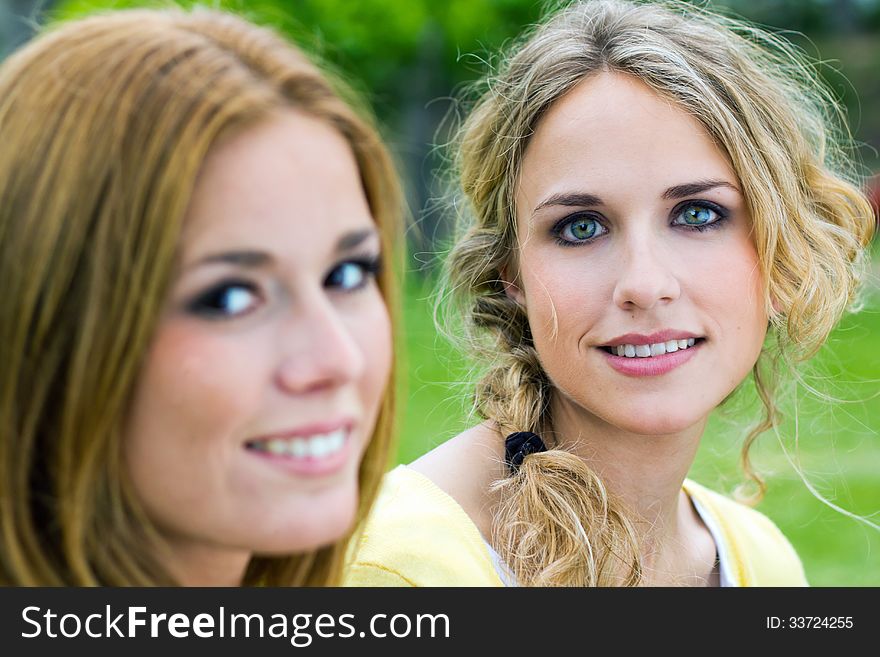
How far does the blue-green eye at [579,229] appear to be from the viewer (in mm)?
2387

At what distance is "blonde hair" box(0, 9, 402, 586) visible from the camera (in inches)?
56.7

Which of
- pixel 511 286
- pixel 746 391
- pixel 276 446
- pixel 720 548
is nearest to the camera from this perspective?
pixel 276 446

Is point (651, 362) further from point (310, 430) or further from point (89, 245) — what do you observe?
point (89, 245)

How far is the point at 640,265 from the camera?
2.25 metres

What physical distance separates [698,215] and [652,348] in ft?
1.04

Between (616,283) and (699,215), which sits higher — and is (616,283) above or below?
below

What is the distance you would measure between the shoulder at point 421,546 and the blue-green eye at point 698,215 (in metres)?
0.79

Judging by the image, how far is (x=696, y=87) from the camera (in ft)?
7.99

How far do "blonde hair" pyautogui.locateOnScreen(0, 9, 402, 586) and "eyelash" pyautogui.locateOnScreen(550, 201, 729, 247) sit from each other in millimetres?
964

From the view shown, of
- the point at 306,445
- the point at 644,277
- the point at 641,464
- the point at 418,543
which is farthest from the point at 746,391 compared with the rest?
the point at 306,445

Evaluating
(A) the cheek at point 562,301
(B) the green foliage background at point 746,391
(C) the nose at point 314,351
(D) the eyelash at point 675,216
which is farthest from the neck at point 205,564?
(D) the eyelash at point 675,216

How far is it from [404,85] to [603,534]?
52.0ft

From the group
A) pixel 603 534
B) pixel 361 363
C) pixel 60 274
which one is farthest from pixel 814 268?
pixel 60 274

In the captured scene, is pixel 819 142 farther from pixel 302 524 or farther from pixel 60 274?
pixel 60 274
